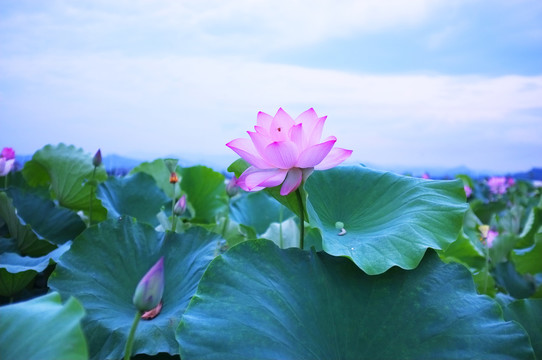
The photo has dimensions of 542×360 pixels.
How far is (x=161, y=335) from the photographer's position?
60 centimetres

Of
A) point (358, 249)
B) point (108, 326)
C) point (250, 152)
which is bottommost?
point (108, 326)

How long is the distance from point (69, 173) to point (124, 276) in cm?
80

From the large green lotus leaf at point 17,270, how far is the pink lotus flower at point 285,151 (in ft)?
1.22

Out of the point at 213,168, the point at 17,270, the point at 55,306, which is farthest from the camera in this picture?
the point at 213,168

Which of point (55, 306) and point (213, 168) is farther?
point (213, 168)

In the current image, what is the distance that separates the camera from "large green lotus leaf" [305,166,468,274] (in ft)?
2.03

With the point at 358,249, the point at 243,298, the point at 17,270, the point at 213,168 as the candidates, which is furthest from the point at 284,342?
the point at 213,168

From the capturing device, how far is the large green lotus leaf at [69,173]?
1391 mm

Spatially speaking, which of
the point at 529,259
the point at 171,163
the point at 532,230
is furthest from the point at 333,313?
the point at 532,230

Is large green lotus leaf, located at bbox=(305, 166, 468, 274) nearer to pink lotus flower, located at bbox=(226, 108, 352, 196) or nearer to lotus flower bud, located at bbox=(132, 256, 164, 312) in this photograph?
pink lotus flower, located at bbox=(226, 108, 352, 196)

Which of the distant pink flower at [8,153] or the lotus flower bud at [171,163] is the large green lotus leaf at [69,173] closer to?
the distant pink flower at [8,153]

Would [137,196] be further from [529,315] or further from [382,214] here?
[529,315]

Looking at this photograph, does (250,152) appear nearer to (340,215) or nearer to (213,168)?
(340,215)

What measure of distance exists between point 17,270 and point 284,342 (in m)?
0.46
